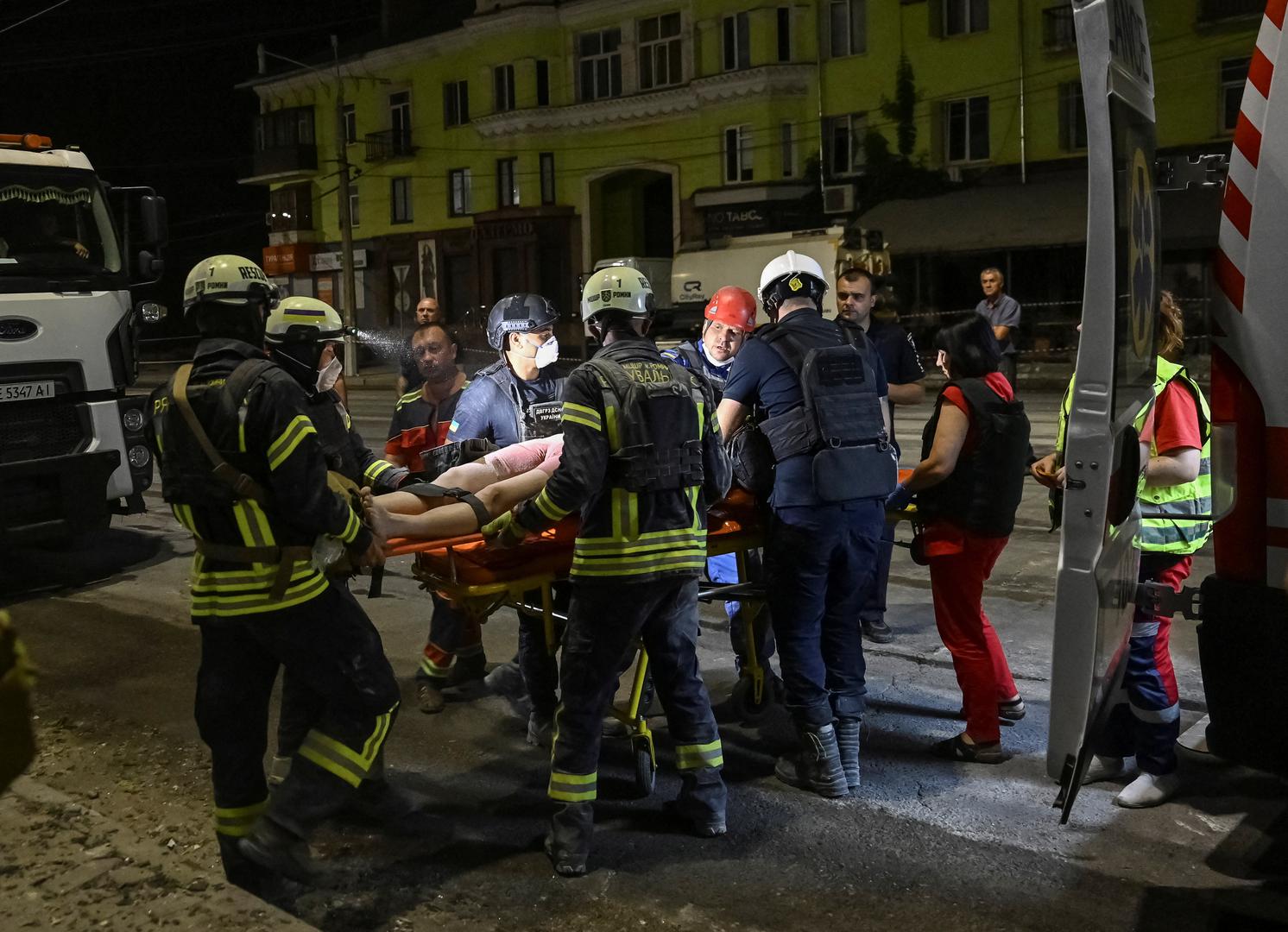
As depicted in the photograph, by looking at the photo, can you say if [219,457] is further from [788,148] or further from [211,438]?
[788,148]

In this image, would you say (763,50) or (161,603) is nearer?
(161,603)

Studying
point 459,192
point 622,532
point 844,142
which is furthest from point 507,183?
point 622,532

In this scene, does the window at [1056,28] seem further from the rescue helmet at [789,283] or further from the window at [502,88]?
the rescue helmet at [789,283]

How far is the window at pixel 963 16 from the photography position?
29375mm

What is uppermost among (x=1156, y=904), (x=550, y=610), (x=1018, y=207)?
(x=1018, y=207)

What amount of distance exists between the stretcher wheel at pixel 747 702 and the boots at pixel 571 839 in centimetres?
166

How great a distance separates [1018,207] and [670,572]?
80.7ft

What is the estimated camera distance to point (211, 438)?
3861 mm

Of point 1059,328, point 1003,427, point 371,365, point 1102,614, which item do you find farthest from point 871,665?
point 371,365

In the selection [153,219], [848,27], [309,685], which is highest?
[848,27]

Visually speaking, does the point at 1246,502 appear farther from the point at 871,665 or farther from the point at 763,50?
the point at 763,50

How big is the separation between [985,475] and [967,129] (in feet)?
87.0

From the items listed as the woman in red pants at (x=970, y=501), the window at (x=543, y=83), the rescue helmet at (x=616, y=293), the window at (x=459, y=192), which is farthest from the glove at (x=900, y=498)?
the window at (x=459, y=192)

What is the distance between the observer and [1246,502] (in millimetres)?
3330
